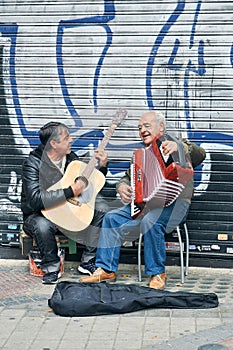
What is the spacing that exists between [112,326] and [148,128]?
198cm

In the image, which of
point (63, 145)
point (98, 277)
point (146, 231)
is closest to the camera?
point (146, 231)

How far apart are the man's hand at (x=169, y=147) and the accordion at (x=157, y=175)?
0.04 metres

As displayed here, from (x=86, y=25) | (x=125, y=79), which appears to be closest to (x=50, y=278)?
(x=125, y=79)

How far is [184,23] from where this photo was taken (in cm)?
711

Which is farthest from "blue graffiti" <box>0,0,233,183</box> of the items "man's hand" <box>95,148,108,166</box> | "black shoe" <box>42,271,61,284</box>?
"black shoe" <box>42,271,61,284</box>

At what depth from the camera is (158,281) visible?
6598 millimetres

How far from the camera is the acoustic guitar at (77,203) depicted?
6.85 m

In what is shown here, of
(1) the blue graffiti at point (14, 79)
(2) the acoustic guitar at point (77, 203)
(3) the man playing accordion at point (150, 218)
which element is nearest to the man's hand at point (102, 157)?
(2) the acoustic guitar at point (77, 203)

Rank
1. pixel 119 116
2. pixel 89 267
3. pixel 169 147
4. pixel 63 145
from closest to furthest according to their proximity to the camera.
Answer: pixel 169 147 → pixel 63 145 → pixel 89 267 → pixel 119 116

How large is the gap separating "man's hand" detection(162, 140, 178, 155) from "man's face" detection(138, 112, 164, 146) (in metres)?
0.27

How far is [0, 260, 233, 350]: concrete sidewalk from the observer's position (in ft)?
17.3

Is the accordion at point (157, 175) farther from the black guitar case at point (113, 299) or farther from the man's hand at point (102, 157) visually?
the black guitar case at point (113, 299)

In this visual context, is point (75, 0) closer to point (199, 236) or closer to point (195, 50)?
point (195, 50)

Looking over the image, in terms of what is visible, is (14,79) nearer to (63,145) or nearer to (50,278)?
(63,145)
